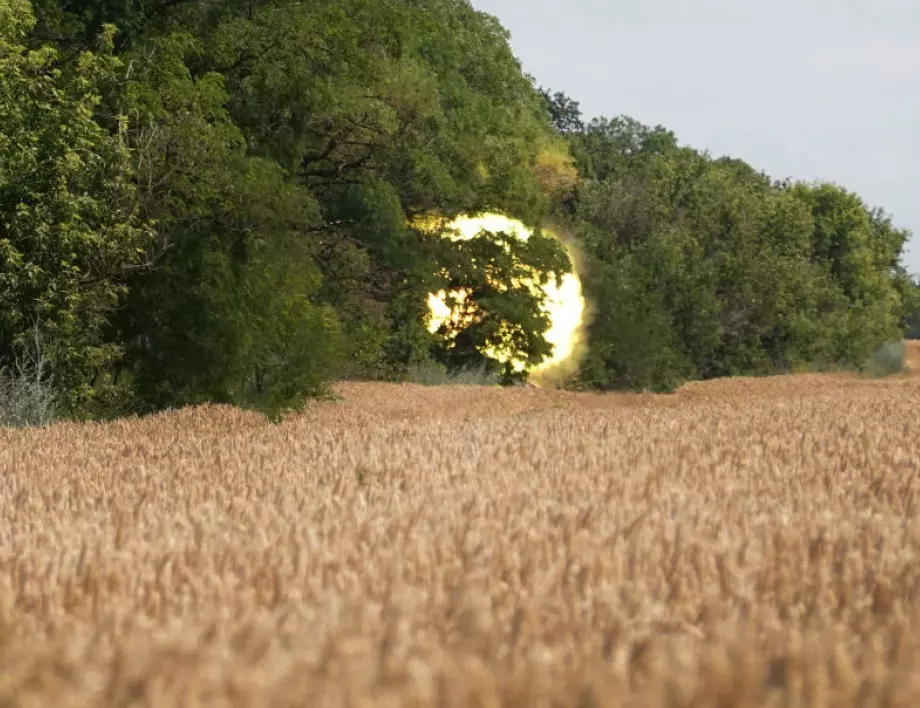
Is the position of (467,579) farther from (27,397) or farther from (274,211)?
(274,211)

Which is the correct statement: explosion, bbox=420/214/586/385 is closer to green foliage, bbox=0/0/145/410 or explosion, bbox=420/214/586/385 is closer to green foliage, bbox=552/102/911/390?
green foliage, bbox=552/102/911/390

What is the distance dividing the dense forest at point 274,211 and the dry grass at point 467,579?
914cm

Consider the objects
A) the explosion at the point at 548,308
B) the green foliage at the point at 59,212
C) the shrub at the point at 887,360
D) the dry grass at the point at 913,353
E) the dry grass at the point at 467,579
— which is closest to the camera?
the dry grass at the point at 467,579

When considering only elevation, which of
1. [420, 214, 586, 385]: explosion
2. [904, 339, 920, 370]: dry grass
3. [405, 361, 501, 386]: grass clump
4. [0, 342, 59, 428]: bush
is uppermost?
[904, 339, 920, 370]: dry grass

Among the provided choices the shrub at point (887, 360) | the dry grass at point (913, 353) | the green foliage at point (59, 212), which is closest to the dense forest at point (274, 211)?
the green foliage at point (59, 212)

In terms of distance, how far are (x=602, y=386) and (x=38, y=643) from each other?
34.2 metres

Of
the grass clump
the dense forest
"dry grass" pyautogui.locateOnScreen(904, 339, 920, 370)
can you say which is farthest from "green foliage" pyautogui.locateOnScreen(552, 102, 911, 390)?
"dry grass" pyautogui.locateOnScreen(904, 339, 920, 370)

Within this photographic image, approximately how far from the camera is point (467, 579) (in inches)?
90.8

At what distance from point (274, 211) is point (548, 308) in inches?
681

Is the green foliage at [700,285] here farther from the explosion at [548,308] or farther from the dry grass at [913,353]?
the dry grass at [913,353]

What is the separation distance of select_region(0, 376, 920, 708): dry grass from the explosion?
945 inches

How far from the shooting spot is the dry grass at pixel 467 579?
1.55 m

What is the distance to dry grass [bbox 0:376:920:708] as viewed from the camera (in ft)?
5.10

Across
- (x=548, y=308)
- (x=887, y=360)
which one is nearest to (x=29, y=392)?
(x=548, y=308)
